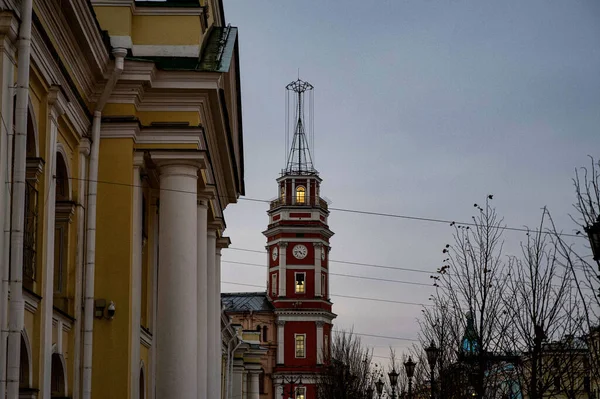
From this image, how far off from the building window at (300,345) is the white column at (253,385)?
2980 cm

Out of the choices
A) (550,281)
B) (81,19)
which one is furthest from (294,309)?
(81,19)

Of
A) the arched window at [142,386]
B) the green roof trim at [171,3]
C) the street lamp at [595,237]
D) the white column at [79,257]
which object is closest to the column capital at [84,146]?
the white column at [79,257]

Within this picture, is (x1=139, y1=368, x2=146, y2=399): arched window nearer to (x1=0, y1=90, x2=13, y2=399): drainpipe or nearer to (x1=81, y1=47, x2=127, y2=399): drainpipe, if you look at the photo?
(x1=81, y1=47, x2=127, y2=399): drainpipe

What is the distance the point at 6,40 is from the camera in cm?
1456

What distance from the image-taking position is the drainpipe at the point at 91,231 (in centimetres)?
1962

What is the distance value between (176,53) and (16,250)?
8.91 meters

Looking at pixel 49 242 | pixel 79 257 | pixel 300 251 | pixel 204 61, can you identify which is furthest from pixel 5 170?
pixel 300 251

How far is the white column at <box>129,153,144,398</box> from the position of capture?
20.7 metres

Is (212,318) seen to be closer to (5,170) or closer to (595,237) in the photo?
(5,170)

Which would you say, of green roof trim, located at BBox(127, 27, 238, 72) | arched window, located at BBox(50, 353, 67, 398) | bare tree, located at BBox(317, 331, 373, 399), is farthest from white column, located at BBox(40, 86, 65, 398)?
bare tree, located at BBox(317, 331, 373, 399)

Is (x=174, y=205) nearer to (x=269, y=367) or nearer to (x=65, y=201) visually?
(x=65, y=201)

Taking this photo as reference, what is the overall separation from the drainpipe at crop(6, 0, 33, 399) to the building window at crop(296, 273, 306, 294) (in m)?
96.1

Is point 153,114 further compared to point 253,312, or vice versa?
point 253,312

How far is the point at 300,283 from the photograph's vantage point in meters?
110
